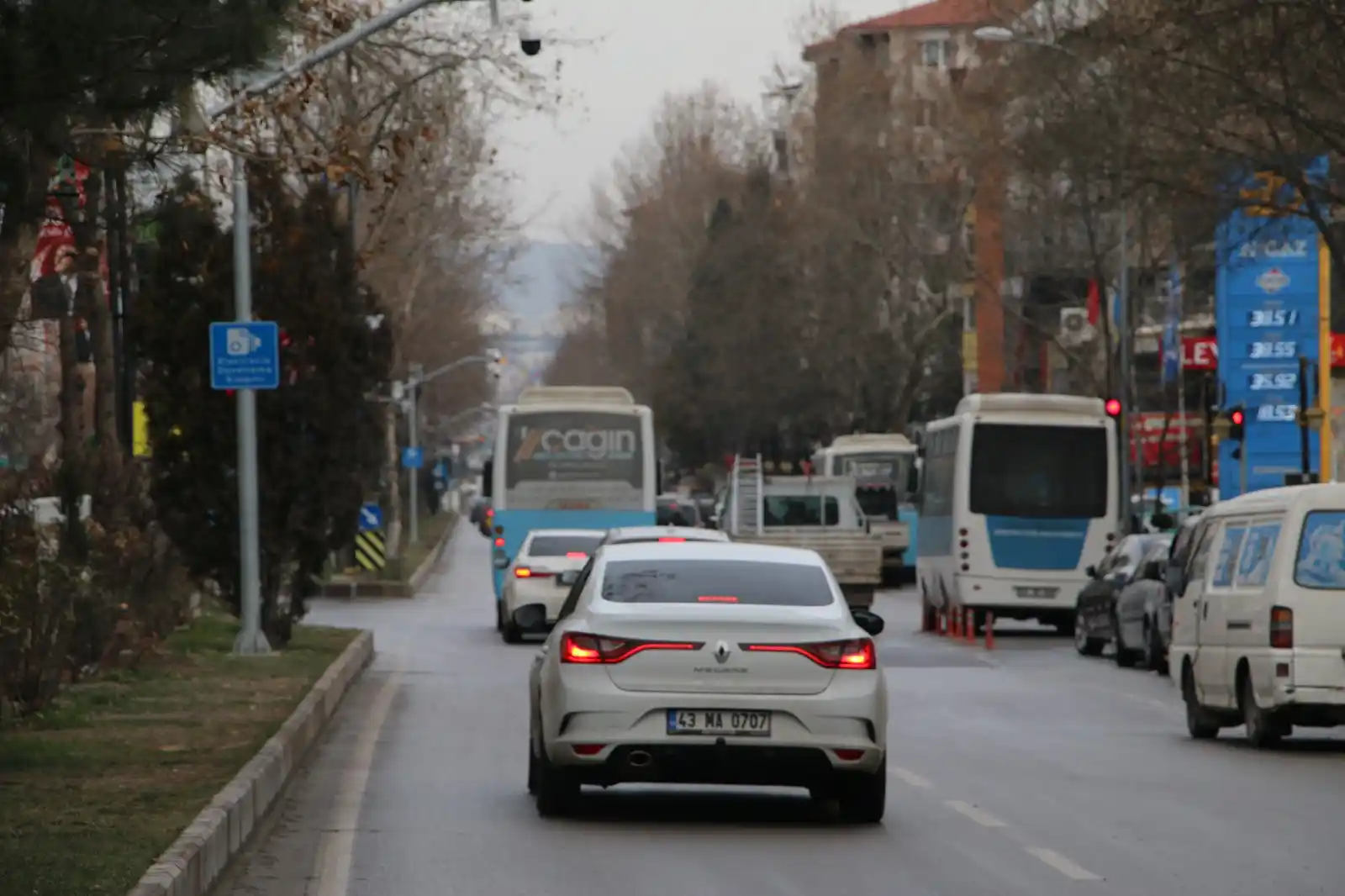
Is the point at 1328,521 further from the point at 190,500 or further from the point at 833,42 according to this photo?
the point at 833,42

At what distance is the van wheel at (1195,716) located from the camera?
71.8 feet

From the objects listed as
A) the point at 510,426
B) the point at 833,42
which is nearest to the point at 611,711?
the point at 510,426

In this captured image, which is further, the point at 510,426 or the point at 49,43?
the point at 510,426

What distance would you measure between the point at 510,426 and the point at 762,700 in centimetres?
3231

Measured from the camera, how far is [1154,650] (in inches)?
1237

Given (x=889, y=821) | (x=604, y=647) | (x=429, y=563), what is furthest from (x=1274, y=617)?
(x=429, y=563)

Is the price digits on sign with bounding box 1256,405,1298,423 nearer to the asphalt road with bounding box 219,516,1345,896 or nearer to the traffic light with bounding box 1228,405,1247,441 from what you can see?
the traffic light with bounding box 1228,405,1247,441

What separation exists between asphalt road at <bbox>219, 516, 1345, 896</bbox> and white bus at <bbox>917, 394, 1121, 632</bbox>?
1504 cm

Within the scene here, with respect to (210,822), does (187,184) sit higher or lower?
higher

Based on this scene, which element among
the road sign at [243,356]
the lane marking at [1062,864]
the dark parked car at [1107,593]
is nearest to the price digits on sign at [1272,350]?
the dark parked car at [1107,593]

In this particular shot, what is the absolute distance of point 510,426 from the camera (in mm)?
46750

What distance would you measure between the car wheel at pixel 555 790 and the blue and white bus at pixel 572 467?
30.7 m

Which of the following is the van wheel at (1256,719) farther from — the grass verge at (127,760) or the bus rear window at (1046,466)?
the bus rear window at (1046,466)

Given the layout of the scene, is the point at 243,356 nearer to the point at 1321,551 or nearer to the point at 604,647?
the point at 1321,551
